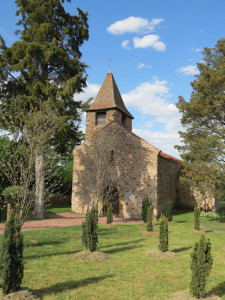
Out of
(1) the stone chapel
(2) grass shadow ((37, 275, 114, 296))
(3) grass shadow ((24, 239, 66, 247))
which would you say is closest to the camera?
(2) grass shadow ((37, 275, 114, 296))

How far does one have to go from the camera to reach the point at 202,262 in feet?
18.6

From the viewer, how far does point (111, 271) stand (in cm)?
755

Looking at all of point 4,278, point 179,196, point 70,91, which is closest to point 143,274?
point 4,278

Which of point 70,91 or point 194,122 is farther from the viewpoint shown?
point 194,122

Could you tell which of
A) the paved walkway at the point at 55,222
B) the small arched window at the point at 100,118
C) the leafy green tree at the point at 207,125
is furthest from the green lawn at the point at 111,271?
the small arched window at the point at 100,118

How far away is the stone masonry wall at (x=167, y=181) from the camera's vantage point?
67.7ft

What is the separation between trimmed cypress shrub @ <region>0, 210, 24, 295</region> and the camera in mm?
5207

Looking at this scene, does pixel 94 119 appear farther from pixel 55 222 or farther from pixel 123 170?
pixel 55 222

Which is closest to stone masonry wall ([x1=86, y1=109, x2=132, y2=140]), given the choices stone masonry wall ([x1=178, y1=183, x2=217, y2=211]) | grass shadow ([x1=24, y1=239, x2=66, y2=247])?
stone masonry wall ([x1=178, y1=183, x2=217, y2=211])

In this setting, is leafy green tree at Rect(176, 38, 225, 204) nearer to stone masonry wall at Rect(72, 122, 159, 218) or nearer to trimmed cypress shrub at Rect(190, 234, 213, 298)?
stone masonry wall at Rect(72, 122, 159, 218)

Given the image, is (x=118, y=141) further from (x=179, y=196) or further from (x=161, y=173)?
(x=179, y=196)

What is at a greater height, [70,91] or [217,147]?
[70,91]

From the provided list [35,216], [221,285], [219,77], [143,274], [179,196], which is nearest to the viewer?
[221,285]

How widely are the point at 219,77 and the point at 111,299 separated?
628 inches
